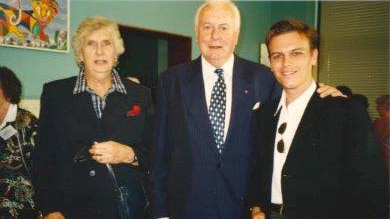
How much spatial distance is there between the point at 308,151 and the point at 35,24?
252 centimetres

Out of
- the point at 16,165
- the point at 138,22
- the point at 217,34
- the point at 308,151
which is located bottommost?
the point at 16,165

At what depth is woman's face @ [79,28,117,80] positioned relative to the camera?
197cm

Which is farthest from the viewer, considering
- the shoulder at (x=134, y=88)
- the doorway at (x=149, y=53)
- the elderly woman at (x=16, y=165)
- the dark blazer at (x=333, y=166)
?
the doorway at (x=149, y=53)

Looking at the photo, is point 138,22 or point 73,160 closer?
point 73,160

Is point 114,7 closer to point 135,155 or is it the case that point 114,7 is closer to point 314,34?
point 135,155

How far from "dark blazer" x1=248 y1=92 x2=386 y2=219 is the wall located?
2.43m

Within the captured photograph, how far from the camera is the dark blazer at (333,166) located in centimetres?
143

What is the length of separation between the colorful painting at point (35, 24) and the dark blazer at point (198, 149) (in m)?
1.67

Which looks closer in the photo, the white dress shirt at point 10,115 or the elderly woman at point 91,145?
the elderly woman at point 91,145

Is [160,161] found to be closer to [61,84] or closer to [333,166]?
[61,84]

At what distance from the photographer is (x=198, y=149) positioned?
187 centimetres

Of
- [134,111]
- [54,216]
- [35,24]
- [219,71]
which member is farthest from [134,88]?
[35,24]

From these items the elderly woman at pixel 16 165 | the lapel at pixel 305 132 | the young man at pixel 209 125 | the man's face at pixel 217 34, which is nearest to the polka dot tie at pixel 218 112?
the young man at pixel 209 125

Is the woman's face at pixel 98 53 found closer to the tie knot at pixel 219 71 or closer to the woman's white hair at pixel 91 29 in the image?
the woman's white hair at pixel 91 29
